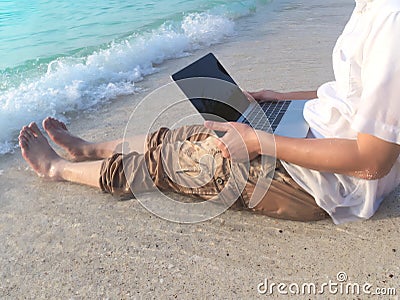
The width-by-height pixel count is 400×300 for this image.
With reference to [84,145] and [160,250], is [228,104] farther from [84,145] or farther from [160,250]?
[84,145]

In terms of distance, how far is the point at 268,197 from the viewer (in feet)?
6.28

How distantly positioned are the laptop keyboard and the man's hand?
20 cm

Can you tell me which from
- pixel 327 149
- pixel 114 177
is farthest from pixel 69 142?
pixel 327 149

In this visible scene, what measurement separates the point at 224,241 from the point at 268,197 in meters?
0.26

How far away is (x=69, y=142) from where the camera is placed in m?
2.73

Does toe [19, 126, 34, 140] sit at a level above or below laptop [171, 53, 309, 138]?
below

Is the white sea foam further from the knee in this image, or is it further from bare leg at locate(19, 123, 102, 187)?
the knee

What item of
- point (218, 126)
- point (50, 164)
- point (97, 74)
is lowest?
point (97, 74)

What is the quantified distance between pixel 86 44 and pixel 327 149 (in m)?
4.91

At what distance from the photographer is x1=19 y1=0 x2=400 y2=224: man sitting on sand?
1.45 metres

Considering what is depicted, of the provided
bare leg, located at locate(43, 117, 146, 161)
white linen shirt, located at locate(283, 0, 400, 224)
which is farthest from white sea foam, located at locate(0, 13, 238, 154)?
white linen shirt, located at locate(283, 0, 400, 224)

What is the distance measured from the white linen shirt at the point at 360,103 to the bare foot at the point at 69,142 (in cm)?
131

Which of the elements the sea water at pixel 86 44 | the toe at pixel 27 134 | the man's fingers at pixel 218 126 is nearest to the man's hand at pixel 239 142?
the man's fingers at pixel 218 126

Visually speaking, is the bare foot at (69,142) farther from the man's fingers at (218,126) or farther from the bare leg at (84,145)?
the man's fingers at (218,126)
